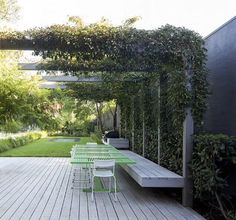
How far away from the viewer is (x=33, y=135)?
23.5m

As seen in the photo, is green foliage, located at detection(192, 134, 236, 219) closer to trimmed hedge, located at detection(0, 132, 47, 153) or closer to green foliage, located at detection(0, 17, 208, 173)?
green foliage, located at detection(0, 17, 208, 173)

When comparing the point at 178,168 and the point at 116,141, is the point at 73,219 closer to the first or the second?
the point at 178,168

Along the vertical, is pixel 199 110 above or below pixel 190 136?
above

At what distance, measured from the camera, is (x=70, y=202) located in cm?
630

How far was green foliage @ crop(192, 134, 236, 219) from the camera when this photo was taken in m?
5.27

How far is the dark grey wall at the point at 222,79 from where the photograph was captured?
589 cm

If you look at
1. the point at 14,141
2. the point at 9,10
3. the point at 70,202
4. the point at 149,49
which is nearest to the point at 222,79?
the point at 149,49

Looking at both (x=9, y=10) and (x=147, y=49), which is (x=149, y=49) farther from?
(x=9, y=10)

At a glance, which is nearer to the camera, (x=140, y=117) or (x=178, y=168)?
(x=178, y=168)

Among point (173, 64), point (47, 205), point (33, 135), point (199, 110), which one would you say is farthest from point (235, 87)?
point (33, 135)

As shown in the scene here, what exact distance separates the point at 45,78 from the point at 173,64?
23.9ft

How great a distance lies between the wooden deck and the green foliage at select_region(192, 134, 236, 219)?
39cm

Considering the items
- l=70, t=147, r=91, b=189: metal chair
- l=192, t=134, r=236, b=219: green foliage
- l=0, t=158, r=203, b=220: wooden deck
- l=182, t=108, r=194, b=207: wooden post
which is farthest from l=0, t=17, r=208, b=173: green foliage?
l=70, t=147, r=91, b=189: metal chair

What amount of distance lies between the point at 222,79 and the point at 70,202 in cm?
310
